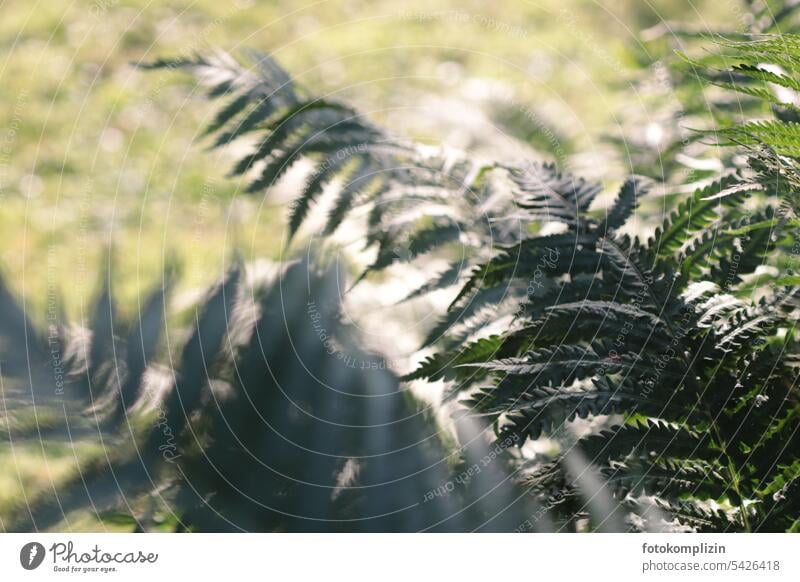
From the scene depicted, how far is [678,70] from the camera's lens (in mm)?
871

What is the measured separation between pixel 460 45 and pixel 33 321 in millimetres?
Result: 671

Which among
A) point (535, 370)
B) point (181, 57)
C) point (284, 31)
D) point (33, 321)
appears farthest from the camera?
point (284, 31)

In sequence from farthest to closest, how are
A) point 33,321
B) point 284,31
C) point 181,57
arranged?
point 284,31, point 181,57, point 33,321

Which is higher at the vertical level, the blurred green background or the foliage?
the blurred green background

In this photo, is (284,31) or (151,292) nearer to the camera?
(151,292)

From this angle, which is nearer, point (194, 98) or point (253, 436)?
point (253, 436)

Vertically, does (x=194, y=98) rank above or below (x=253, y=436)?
above

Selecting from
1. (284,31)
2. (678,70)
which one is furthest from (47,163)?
(678,70)

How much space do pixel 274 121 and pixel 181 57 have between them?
6.1 inches

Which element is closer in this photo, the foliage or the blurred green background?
the foliage

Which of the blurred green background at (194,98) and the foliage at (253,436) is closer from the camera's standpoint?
the foliage at (253,436)
